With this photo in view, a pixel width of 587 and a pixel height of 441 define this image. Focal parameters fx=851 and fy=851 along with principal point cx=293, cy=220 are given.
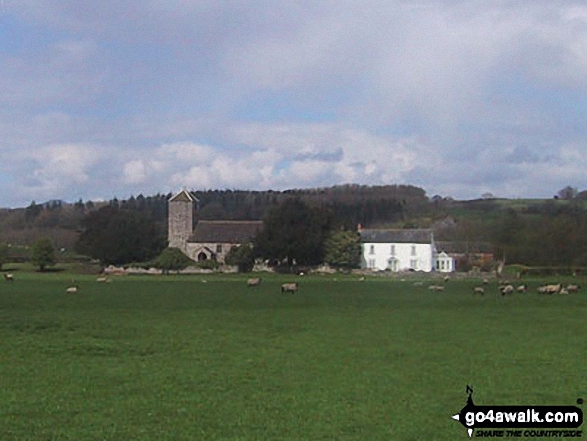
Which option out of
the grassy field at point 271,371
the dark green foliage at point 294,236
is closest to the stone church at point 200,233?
the dark green foliage at point 294,236

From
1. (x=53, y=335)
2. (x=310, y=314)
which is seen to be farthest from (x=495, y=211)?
(x=53, y=335)

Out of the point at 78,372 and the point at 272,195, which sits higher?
the point at 272,195

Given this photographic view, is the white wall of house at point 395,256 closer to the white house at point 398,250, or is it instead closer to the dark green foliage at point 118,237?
the white house at point 398,250

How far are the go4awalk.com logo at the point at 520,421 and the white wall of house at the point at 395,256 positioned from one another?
327 feet

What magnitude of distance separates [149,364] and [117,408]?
4954 mm

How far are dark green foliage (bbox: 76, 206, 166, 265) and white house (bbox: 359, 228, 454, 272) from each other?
2791cm

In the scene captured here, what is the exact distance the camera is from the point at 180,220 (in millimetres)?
118438

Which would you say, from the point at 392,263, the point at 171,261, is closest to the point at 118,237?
the point at 171,261

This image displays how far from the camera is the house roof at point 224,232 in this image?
376 ft

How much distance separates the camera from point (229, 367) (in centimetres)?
→ 1711

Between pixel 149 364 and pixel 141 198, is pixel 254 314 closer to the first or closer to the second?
pixel 149 364

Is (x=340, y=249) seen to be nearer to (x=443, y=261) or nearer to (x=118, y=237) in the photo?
(x=443, y=261)

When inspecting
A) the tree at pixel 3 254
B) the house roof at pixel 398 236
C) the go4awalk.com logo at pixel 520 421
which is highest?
the house roof at pixel 398 236

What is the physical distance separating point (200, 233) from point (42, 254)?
28.3 metres
